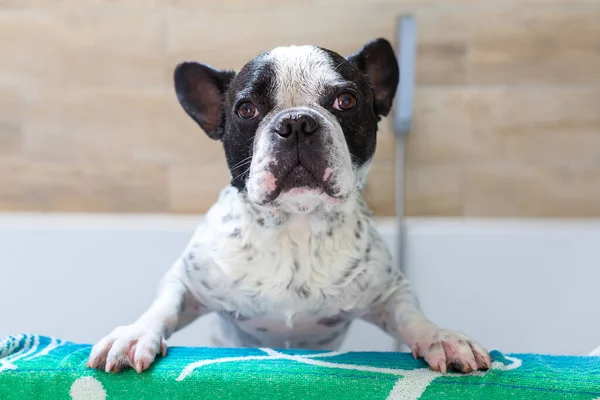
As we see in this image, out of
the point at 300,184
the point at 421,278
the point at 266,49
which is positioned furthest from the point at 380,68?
the point at 266,49

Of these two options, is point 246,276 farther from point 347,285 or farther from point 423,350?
point 423,350

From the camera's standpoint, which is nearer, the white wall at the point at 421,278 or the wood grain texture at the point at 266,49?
the white wall at the point at 421,278

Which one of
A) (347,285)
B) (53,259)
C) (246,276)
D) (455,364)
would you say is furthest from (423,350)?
(53,259)

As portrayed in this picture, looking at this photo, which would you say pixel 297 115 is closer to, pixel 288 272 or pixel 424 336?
pixel 288 272

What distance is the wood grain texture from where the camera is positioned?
2246mm

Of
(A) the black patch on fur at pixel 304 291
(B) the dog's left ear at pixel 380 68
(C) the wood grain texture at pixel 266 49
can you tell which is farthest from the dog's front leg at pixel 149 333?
(C) the wood grain texture at pixel 266 49

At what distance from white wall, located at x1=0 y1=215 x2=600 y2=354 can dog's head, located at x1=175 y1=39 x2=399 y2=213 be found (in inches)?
31.8

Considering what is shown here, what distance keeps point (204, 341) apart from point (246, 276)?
2.66ft

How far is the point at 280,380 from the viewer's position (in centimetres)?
96

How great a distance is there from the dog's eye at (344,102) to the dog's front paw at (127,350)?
559 mm

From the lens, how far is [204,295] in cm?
133

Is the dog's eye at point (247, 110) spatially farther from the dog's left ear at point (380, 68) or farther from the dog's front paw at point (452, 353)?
the dog's front paw at point (452, 353)

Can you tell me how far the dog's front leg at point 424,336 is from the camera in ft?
3.38

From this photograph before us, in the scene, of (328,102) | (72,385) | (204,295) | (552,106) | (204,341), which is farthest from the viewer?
(552,106)
